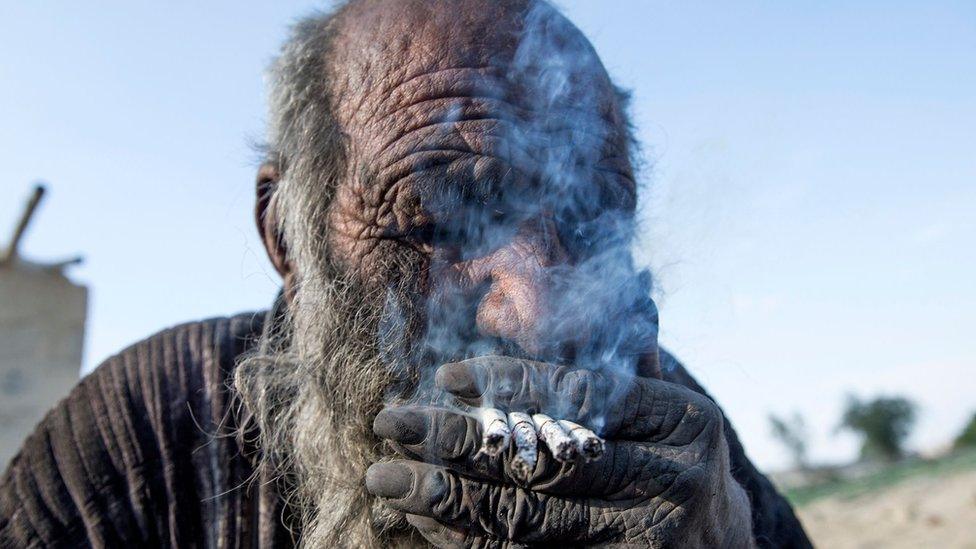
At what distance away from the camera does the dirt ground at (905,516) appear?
864 centimetres

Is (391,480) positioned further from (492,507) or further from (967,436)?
(967,436)

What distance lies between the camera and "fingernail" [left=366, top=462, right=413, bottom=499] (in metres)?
1.59

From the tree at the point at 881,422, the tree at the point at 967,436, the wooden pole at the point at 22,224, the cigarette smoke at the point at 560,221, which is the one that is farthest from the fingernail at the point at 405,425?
the tree at the point at 881,422

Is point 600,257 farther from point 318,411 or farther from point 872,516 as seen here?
point 872,516

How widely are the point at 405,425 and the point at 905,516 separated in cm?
1080

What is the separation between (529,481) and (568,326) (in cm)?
37

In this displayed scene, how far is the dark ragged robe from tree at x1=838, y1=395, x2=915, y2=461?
42629 mm

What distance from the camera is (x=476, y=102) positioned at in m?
2.28

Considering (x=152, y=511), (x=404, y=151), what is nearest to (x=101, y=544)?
(x=152, y=511)

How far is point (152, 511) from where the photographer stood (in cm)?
256

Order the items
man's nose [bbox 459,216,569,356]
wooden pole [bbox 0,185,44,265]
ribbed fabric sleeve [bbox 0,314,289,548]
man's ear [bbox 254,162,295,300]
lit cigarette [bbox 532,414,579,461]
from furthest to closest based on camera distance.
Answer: wooden pole [bbox 0,185,44,265]
man's ear [bbox 254,162,295,300]
ribbed fabric sleeve [bbox 0,314,289,548]
man's nose [bbox 459,216,569,356]
lit cigarette [bbox 532,414,579,461]

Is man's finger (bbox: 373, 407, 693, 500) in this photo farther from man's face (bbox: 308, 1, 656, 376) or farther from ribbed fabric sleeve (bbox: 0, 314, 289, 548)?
ribbed fabric sleeve (bbox: 0, 314, 289, 548)

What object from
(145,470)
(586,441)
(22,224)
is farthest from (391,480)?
(22,224)

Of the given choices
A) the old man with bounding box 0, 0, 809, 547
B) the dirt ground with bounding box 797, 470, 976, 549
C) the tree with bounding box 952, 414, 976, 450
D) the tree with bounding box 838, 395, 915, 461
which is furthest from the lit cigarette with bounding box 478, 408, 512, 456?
the tree with bounding box 838, 395, 915, 461
